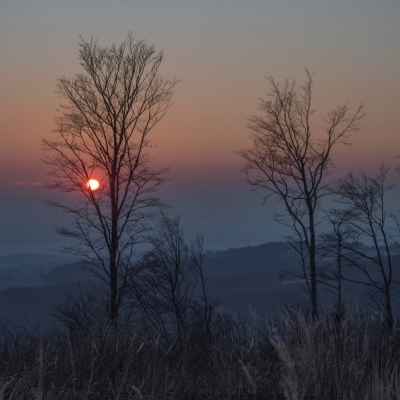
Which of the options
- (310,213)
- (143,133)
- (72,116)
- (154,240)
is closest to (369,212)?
(310,213)

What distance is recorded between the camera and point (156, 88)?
761 inches

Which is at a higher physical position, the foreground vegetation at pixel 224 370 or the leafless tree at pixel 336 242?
the leafless tree at pixel 336 242

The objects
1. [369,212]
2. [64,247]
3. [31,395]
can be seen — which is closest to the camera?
[31,395]

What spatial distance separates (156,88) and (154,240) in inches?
231

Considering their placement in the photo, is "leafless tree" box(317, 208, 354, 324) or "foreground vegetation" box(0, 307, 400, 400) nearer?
"foreground vegetation" box(0, 307, 400, 400)

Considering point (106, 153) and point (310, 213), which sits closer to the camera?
point (106, 153)

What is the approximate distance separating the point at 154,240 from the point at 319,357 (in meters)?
16.2

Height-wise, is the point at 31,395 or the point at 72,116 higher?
the point at 72,116

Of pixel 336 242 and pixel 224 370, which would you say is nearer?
pixel 224 370

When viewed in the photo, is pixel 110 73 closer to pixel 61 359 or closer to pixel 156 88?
pixel 156 88

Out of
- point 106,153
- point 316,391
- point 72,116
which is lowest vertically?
point 316,391

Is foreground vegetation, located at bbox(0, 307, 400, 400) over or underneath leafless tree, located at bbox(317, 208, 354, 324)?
underneath

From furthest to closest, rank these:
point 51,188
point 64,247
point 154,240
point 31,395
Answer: point 154,240 < point 64,247 < point 51,188 < point 31,395

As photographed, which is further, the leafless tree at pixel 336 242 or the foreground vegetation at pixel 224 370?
the leafless tree at pixel 336 242
